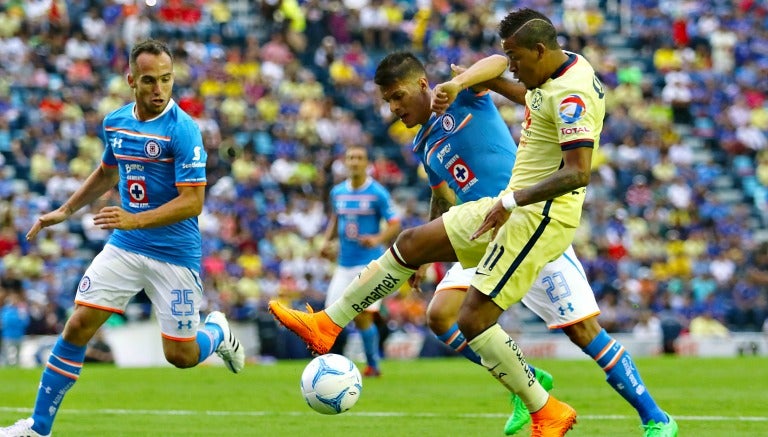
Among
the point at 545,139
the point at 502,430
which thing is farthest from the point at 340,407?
the point at 545,139

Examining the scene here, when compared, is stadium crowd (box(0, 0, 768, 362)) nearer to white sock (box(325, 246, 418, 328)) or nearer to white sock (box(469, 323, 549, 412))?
white sock (box(325, 246, 418, 328))

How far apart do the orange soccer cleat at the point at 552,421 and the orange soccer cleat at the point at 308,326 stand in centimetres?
149

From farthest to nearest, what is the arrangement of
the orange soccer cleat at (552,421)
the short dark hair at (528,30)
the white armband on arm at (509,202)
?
the orange soccer cleat at (552,421)
the short dark hair at (528,30)
the white armband on arm at (509,202)

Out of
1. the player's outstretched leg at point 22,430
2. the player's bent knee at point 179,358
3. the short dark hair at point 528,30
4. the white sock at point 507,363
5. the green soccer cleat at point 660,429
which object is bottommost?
the player's bent knee at point 179,358

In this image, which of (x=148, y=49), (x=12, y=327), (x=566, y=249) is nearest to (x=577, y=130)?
(x=566, y=249)

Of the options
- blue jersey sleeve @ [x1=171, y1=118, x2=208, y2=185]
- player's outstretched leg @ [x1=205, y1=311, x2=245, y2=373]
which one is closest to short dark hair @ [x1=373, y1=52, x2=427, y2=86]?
blue jersey sleeve @ [x1=171, y1=118, x2=208, y2=185]

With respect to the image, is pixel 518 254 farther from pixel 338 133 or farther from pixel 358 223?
pixel 338 133

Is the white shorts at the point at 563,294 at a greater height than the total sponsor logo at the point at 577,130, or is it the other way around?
the total sponsor logo at the point at 577,130

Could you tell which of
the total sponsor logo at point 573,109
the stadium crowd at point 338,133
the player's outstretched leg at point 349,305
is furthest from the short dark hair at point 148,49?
the stadium crowd at point 338,133

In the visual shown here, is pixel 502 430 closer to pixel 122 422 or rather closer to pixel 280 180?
pixel 122 422

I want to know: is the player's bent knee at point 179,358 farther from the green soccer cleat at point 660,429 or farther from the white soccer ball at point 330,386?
the green soccer cleat at point 660,429

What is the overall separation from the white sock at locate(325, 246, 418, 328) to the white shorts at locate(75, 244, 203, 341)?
53.8 inches

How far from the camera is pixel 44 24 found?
3027cm

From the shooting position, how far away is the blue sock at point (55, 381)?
9.30 m
